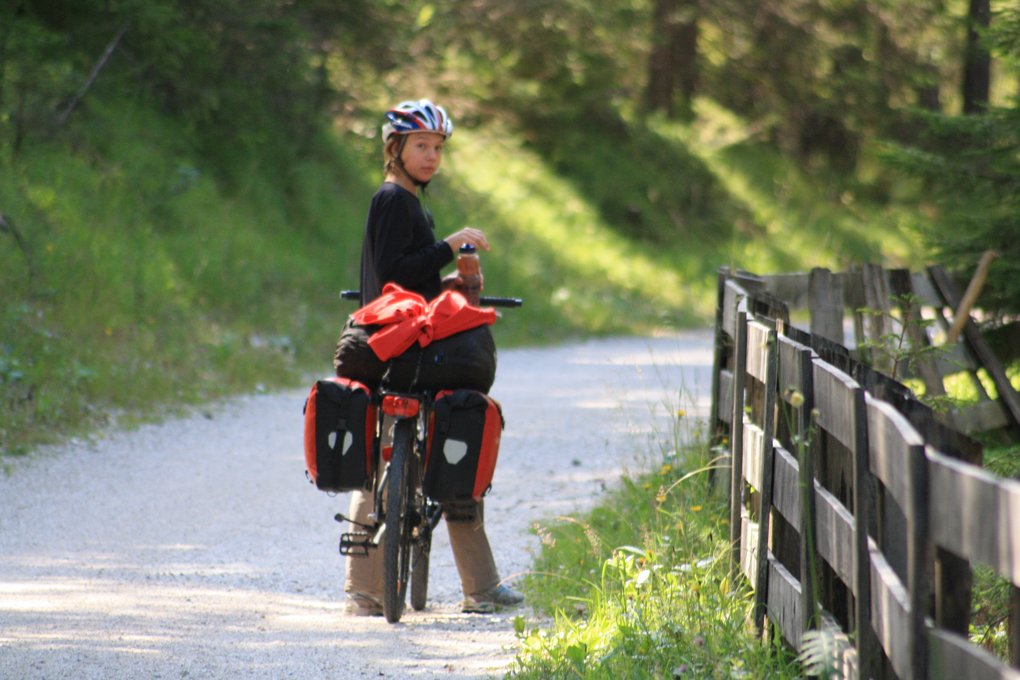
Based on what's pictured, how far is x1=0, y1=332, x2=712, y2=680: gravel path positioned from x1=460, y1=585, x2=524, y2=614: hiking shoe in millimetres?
69

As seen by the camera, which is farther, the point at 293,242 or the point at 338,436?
the point at 293,242

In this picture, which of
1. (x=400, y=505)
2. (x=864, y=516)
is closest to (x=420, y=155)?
(x=400, y=505)

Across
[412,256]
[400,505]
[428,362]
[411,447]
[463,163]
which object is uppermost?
[463,163]

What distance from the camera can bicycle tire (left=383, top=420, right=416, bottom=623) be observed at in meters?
5.68

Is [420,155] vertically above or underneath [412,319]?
above

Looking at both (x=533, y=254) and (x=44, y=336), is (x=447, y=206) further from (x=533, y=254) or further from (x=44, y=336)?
(x=44, y=336)

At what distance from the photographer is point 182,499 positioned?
858 centimetres

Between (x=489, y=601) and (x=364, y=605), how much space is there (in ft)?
1.86

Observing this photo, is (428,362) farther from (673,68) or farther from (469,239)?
(673,68)

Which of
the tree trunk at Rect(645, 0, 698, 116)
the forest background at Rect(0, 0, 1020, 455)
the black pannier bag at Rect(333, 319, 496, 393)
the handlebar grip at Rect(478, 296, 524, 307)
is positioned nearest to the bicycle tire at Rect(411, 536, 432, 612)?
the black pannier bag at Rect(333, 319, 496, 393)

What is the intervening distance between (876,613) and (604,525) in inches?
161

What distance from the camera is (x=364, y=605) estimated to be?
616 centimetres

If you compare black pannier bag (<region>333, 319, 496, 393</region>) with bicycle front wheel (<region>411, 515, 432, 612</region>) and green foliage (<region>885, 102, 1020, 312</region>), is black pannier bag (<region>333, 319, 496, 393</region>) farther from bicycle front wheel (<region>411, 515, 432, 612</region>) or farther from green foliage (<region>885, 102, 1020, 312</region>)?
green foliage (<region>885, 102, 1020, 312</region>)

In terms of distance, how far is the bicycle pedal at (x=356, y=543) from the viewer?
19.3ft
